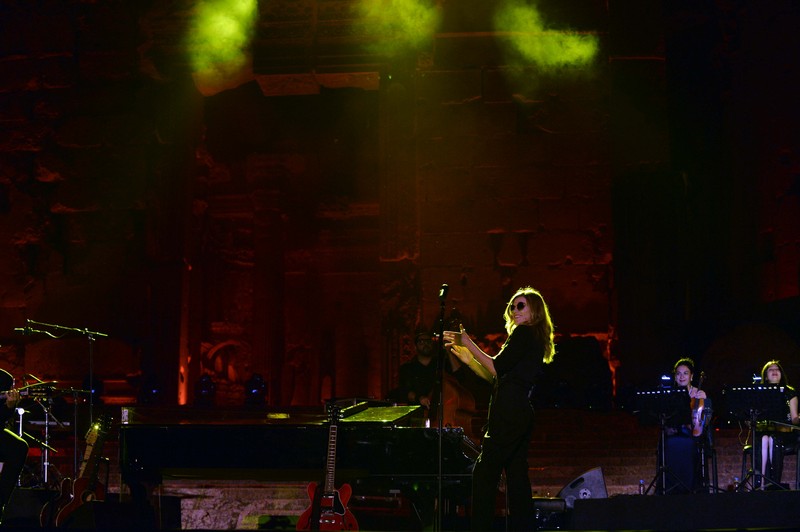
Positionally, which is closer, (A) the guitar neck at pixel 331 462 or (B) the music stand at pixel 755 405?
(A) the guitar neck at pixel 331 462

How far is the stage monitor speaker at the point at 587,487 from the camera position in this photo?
8133mm

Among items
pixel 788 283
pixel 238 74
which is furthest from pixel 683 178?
pixel 238 74

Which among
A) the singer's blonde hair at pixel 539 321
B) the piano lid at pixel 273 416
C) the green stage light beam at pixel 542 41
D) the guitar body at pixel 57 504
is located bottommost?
the guitar body at pixel 57 504

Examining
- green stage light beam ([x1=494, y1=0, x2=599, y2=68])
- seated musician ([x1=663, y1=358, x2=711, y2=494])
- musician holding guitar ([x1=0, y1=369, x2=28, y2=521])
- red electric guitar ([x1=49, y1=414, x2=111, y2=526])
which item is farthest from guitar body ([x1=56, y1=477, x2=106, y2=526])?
green stage light beam ([x1=494, y1=0, x2=599, y2=68])

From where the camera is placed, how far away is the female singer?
6387 mm

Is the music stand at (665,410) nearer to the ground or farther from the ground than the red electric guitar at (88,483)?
farther from the ground

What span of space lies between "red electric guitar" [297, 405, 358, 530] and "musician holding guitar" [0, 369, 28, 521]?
2.47m

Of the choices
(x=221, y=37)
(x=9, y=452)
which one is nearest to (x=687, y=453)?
(x=9, y=452)

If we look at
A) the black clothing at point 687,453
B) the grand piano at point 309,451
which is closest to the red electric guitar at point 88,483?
the grand piano at point 309,451

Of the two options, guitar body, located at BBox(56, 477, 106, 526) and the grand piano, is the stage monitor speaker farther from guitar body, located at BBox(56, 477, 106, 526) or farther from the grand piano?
guitar body, located at BBox(56, 477, 106, 526)

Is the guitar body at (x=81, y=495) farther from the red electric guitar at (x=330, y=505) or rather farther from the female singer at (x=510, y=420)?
the female singer at (x=510, y=420)

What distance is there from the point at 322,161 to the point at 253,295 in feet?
9.70

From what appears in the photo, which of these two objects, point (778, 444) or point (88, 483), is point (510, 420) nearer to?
point (88, 483)

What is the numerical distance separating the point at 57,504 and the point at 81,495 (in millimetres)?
212
